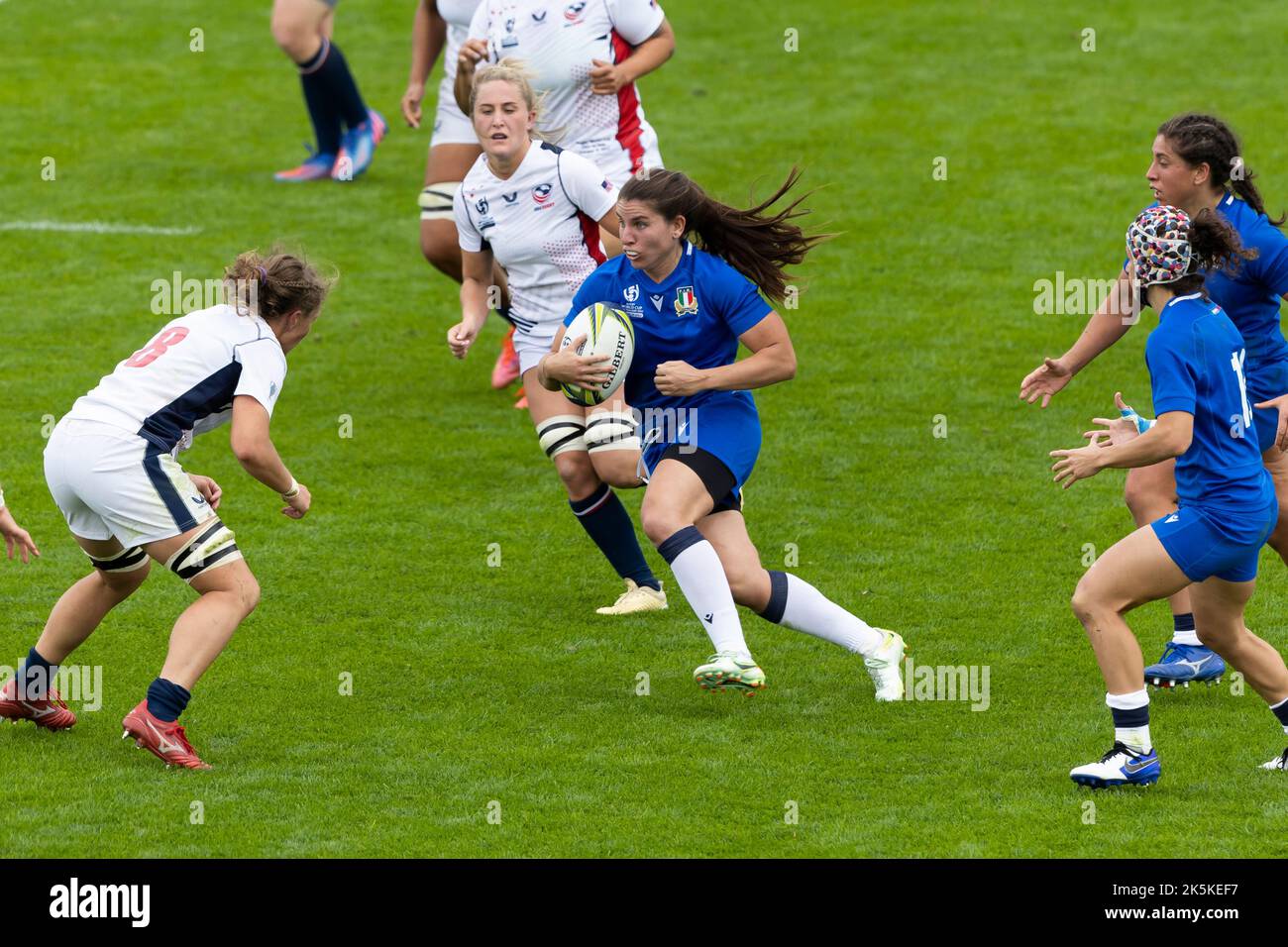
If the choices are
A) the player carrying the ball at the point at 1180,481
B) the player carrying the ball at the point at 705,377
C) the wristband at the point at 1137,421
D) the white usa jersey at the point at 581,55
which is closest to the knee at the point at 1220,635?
the player carrying the ball at the point at 1180,481

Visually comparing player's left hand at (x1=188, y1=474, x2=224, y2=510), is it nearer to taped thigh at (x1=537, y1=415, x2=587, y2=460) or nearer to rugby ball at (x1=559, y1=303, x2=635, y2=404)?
rugby ball at (x1=559, y1=303, x2=635, y2=404)

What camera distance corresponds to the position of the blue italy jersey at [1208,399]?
18.7 ft

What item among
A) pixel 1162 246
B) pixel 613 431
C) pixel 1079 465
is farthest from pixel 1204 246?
pixel 613 431

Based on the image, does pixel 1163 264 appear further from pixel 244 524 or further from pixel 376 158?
pixel 376 158

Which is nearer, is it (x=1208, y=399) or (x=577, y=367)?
(x=1208, y=399)

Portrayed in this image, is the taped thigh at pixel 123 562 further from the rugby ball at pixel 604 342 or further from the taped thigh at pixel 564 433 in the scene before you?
the taped thigh at pixel 564 433

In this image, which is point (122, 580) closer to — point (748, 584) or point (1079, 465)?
point (748, 584)

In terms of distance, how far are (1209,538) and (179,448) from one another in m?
3.25

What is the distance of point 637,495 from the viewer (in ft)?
31.9

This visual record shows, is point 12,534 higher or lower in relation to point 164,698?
higher

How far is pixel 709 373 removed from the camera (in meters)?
6.71

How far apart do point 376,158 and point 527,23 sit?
20.7 feet
